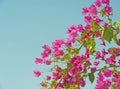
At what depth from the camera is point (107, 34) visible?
4746mm

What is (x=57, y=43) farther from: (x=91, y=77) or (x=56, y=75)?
(x=91, y=77)

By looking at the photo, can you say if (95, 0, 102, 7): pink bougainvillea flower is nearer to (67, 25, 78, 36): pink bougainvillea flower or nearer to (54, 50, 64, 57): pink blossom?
(67, 25, 78, 36): pink bougainvillea flower

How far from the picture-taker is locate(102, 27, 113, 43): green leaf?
469cm

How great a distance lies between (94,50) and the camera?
223 inches

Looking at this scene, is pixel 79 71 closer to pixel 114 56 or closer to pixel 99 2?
pixel 114 56

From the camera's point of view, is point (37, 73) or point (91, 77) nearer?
point (91, 77)

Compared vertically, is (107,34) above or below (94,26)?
below

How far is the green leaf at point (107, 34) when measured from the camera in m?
4.69

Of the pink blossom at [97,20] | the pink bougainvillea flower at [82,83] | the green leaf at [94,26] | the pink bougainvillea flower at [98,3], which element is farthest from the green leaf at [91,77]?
the pink bougainvillea flower at [98,3]

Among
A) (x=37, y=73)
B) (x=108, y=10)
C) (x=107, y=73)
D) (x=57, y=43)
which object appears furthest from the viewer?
(x=37, y=73)

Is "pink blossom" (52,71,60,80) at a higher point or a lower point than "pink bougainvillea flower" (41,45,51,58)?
lower

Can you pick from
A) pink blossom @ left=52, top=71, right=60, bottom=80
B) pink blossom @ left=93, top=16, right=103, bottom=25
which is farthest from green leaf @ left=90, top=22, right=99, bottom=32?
pink blossom @ left=52, top=71, right=60, bottom=80

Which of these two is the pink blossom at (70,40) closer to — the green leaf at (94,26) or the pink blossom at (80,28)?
the pink blossom at (80,28)

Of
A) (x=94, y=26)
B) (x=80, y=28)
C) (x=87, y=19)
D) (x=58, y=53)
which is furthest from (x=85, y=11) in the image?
(x=58, y=53)
